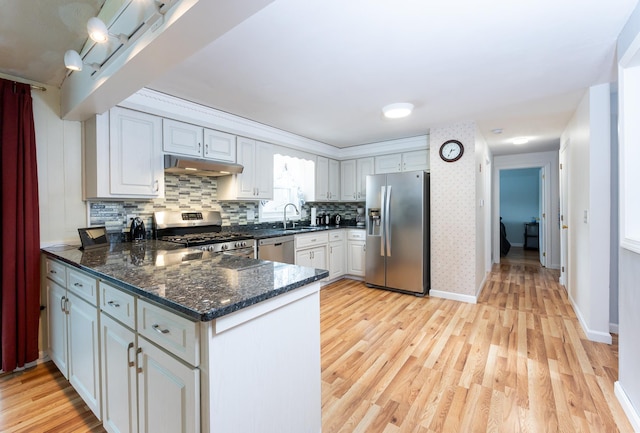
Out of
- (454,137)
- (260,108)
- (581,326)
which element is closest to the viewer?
(581,326)

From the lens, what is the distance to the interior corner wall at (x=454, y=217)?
3.52 metres

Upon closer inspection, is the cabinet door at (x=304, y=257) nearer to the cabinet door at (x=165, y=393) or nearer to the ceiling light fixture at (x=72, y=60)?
the cabinet door at (x=165, y=393)

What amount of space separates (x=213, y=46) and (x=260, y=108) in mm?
1156

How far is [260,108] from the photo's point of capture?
3.02m

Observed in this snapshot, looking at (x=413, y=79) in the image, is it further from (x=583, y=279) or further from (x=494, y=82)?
(x=583, y=279)

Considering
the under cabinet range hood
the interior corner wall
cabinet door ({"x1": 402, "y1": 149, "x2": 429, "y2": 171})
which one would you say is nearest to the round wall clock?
the interior corner wall

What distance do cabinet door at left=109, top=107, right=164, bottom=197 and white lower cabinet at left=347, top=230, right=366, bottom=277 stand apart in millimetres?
2822

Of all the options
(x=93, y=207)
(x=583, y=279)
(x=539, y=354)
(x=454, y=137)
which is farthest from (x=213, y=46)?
(x=583, y=279)

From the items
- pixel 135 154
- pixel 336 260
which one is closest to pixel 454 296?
pixel 336 260

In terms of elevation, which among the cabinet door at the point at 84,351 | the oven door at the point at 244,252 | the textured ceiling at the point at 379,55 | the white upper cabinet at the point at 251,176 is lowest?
the cabinet door at the point at 84,351

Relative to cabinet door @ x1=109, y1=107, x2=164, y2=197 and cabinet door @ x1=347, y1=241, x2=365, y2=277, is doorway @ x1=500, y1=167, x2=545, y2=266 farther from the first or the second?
cabinet door @ x1=109, y1=107, x2=164, y2=197

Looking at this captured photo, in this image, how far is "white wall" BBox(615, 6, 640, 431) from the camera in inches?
60.2

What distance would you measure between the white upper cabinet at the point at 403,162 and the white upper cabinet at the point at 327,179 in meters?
0.74

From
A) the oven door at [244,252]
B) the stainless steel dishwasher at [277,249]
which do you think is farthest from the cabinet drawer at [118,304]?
the stainless steel dishwasher at [277,249]
